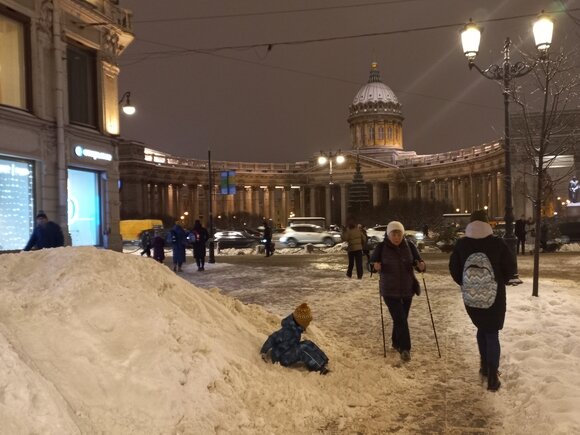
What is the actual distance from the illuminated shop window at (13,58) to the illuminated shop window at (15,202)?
206 cm

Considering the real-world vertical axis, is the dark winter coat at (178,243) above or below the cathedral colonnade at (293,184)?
below

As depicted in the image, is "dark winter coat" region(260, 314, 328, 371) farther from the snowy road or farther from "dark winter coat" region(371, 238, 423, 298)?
"dark winter coat" region(371, 238, 423, 298)

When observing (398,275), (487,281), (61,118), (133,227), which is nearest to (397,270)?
(398,275)

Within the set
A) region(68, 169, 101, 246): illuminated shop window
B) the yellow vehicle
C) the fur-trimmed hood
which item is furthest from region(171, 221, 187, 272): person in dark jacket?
the yellow vehicle

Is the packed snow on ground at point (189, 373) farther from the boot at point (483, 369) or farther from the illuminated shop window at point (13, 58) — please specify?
the illuminated shop window at point (13, 58)

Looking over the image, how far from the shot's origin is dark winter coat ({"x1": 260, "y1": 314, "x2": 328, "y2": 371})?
5926mm

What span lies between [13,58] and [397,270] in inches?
660

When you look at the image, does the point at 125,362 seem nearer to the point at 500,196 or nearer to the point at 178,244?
the point at 178,244

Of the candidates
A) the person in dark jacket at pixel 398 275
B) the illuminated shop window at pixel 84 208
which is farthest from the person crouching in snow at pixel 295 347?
the illuminated shop window at pixel 84 208

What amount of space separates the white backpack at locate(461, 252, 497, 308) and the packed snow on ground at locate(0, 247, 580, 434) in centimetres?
95

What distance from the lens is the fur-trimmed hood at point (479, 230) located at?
5.92 metres

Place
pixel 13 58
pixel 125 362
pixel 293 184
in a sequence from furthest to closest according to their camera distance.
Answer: pixel 293 184 < pixel 13 58 < pixel 125 362

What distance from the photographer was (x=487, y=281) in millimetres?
5785

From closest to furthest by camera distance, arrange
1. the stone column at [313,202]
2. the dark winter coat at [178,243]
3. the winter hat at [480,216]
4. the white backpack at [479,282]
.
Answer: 1. the white backpack at [479,282]
2. the winter hat at [480,216]
3. the dark winter coat at [178,243]
4. the stone column at [313,202]
